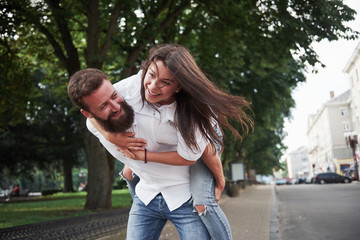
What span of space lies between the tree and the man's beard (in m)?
7.86

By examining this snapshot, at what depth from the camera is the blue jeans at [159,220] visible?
2.64 m

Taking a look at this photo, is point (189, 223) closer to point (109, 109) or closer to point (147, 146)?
point (147, 146)

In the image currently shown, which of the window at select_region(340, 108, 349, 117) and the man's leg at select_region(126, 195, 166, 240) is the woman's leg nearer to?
the man's leg at select_region(126, 195, 166, 240)

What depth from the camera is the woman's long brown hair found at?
7.72ft

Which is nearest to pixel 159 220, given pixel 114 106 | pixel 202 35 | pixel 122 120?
pixel 122 120

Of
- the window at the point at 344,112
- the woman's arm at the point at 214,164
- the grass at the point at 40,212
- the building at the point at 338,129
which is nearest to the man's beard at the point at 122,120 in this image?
the woman's arm at the point at 214,164

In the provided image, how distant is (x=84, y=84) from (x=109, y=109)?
0.20 meters

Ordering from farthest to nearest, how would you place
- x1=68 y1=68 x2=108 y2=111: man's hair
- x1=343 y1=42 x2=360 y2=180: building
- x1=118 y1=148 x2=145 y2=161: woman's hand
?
x1=343 y1=42 x2=360 y2=180: building < x1=118 y1=148 x2=145 y2=161: woman's hand < x1=68 y1=68 x2=108 y2=111: man's hair

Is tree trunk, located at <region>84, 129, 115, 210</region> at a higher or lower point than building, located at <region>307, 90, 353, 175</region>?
lower

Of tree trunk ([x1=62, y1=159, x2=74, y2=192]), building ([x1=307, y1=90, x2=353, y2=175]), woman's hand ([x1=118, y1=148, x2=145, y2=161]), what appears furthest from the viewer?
building ([x1=307, y1=90, x2=353, y2=175])

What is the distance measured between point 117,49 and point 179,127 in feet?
44.2

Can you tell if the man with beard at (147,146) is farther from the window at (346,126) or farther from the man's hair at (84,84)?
the window at (346,126)

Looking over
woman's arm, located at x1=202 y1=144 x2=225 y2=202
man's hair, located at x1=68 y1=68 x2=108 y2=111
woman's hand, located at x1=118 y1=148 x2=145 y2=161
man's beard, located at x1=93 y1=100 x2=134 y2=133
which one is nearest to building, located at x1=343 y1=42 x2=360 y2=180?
woman's arm, located at x1=202 y1=144 x2=225 y2=202

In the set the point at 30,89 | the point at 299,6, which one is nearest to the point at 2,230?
the point at 299,6
